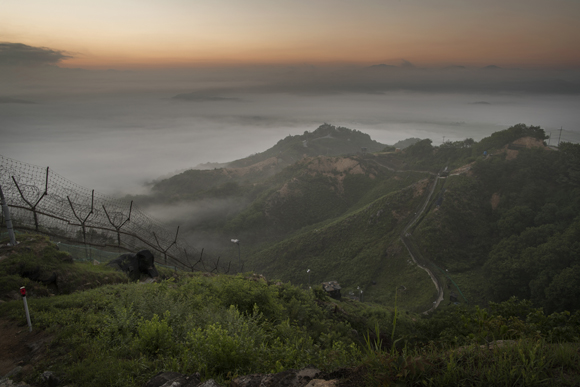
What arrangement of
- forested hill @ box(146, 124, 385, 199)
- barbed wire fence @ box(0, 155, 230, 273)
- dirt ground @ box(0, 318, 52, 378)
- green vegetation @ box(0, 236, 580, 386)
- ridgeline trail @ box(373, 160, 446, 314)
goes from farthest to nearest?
1. forested hill @ box(146, 124, 385, 199)
2. ridgeline trail @ box(373, 160, 446, 314)
3. barbed wire fence @ box(0, 155, 230, 273)
4. dirt ground @ box(0, 318, 52, 378)
5. green vegetation @ box(0, 236, 580, 386)

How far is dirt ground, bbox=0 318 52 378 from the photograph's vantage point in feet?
24.8

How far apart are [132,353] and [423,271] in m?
47.9

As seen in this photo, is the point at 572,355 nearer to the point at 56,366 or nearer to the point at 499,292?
the point at 56,366

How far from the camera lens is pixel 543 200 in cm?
5481

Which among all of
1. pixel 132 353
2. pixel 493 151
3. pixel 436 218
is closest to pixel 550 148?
pixel 493 151

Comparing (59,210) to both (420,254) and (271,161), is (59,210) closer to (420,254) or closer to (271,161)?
(420,254)

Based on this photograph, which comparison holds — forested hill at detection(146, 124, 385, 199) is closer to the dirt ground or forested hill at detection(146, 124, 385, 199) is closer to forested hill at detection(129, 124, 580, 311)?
forested hill at detection(129, 124, 580, 311)

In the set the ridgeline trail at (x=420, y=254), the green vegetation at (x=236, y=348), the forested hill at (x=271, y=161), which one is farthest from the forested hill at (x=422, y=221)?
the green vegetation at (x=236, y=348)

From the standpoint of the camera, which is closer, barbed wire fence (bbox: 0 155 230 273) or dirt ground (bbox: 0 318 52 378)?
dirt ground (bbox: 0 318 52 378)

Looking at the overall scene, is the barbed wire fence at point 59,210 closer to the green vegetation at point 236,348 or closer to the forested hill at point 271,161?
the green vegetation at point 236,348

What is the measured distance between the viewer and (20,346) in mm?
8266

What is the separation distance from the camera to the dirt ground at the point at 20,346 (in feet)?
24.8

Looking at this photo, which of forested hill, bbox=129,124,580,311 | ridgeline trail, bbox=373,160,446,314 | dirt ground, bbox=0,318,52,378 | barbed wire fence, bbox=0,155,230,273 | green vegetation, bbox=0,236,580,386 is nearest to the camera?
green vegetation, bbox=0,236,580,386

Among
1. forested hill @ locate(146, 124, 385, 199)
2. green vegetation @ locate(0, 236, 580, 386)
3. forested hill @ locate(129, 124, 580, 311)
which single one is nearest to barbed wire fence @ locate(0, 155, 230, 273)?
green vegetation @ locate(0, 236, 580, 386)
